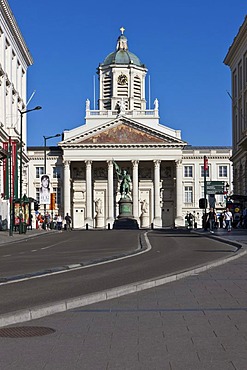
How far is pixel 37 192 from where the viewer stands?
122312mm

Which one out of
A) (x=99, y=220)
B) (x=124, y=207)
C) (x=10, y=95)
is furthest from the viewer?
(x=99, y=220)

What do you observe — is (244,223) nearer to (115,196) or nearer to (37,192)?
(115,196)

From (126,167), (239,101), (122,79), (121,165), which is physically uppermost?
(122,79)

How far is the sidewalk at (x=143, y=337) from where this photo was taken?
7.50m

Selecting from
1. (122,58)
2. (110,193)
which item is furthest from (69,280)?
(122,58)

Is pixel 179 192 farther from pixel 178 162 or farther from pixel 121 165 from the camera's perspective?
pixel 121 165

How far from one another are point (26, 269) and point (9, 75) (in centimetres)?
5321

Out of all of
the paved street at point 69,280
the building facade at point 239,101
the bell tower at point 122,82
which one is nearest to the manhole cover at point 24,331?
the paved street at point 69,280

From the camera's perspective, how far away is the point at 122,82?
135 m

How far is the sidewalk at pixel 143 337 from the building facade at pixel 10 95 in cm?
4557

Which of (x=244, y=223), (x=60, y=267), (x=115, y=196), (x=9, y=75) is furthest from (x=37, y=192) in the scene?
(x=60, y=267)

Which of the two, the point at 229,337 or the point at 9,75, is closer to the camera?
the point at 229,337

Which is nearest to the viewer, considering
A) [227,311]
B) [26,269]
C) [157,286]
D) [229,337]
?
[229,337]

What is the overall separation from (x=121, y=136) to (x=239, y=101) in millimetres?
34023
